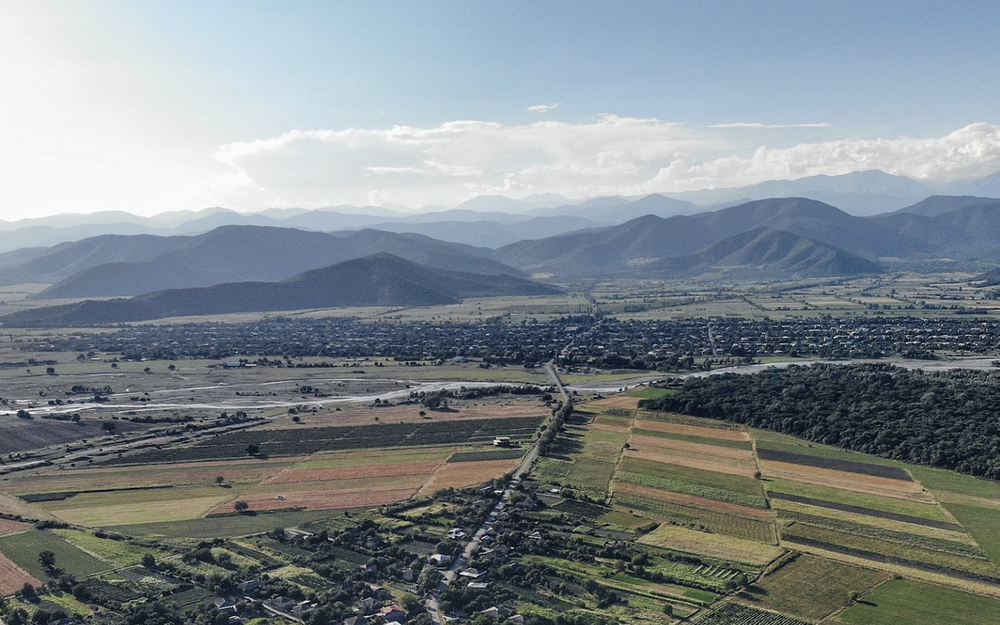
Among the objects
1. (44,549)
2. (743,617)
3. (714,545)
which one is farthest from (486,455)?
(44,549)

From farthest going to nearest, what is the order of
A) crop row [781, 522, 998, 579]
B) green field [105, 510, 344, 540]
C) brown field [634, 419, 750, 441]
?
brown field [634, 419, 750, 441], green field [105, 510, 344, 540], crop row [781, 522, 998, 579]

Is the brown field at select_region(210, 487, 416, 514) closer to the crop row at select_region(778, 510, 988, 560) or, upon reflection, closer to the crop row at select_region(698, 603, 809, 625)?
the crop row at select_region(698, 603, 809, 625)

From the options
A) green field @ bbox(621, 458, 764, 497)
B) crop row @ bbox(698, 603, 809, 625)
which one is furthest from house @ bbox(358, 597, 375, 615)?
green field @ bbox(621, 458, 764, 497)

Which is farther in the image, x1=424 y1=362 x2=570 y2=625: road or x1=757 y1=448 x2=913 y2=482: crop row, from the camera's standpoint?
x1=757 y1=448 x2=913 y2=482: crop row

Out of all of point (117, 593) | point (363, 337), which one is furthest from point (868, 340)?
point (117, 593)

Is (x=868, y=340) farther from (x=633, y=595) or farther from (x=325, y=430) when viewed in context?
(x=633, y=595)

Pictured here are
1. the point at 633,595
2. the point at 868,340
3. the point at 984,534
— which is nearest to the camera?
the point at 633,595

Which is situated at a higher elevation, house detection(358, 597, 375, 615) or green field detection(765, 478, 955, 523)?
house detection(358, 597, 375, 615)
